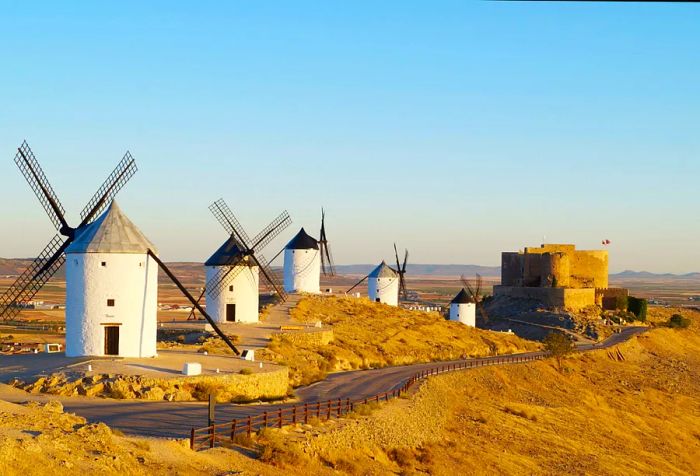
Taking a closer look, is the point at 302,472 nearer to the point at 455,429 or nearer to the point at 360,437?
the point at 360,437

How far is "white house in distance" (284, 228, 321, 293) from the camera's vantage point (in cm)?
6362

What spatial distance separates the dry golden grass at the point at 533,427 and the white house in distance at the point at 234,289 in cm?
1324

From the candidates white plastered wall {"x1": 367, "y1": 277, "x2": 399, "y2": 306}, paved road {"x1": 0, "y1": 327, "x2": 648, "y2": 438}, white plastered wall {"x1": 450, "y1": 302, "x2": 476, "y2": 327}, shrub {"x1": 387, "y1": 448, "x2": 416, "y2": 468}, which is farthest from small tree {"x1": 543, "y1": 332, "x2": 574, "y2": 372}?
shrub {"x1": 387, "y1": 448, "x2": 416, "y2": 468}

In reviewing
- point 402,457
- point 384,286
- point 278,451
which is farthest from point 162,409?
point 384,286

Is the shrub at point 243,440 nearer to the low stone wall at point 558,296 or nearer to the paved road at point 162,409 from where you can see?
the paved road at point 162,409

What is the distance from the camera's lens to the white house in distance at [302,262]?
63625 millimetres

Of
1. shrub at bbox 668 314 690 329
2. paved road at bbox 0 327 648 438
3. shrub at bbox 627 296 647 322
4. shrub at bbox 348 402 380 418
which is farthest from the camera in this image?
shrub at bbox 627 296 647 322

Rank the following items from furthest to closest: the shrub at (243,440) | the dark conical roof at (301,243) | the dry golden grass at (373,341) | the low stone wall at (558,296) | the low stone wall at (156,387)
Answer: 1. the low stone wall at (558,296)
2. the dark conical roof at (301,243)
3. the dry golden grass at (373,341)
4. the low stone wall at (156,387)
5. the shrub at (243,440)

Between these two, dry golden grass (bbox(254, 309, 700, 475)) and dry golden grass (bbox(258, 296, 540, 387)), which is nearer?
dry golden grass (bbox(254, 309, 700, 475))

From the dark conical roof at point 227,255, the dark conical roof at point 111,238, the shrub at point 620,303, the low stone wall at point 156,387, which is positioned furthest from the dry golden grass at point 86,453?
the shrub at point 620,303

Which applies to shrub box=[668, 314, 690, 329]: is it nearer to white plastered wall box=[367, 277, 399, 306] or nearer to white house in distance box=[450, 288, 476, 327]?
white house in distance box=[450, 288, 476, 327]

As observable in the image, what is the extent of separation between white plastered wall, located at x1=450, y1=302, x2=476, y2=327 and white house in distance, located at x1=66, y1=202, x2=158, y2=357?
38714mm

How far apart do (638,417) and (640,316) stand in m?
45.3

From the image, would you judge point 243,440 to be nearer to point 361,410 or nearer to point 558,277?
point 361,410
